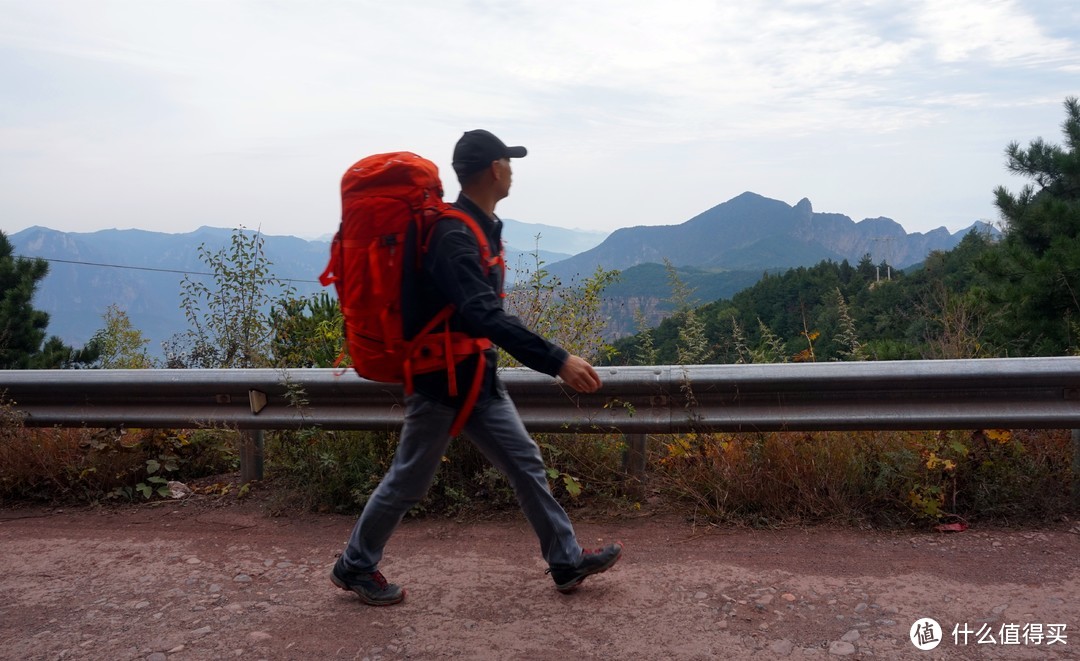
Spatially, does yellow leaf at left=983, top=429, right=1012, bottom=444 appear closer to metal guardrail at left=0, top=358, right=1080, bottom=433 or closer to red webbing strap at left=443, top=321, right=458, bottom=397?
metal guardrail at left=0, top=358, right=1080, bottom=433

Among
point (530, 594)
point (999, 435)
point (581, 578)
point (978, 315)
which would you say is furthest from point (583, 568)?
point (978, 315)

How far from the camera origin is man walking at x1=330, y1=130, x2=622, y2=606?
9.89ft

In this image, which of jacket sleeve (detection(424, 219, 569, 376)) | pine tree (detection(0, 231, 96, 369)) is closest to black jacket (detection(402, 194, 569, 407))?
jacket sleeve (detection(424, 219, 569, 376))

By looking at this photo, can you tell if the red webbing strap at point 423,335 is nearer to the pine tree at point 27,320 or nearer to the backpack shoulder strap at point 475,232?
the backpack shoulder strap at point 475,232

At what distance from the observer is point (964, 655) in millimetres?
2984

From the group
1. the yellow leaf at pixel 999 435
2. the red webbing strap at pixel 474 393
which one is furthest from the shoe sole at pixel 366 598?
the yellow leaf at pixel 999 435

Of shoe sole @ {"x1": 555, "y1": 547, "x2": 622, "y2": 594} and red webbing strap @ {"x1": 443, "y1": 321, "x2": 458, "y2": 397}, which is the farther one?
shoe sole @ {"x1": 555, "y1": 547, "x2": 622, "y2": 594}

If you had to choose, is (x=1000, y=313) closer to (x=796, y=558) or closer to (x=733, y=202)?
(x=796, y=558)

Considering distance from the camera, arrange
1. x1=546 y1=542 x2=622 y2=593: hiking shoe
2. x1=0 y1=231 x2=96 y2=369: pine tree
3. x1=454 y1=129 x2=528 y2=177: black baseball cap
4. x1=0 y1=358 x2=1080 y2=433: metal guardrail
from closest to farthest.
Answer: x1=454 y1=129 x2=528 y2=177: black baseball cap, x1=546 y1=542 x2=622 y2=593: hiking shoe, x1=0 y1=358 x2=1080 y2=433: metal guardrail, x1=0 y1=231 x2=96 y2=369: pine tree

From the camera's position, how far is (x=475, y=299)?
2998mm

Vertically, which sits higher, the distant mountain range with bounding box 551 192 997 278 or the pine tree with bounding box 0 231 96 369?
the distant mountain range with bounding box 551 192 997 278

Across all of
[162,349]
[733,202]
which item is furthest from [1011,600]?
[733,202]

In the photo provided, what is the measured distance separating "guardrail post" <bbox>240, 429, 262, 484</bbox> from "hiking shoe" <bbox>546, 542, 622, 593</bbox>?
6.97ft

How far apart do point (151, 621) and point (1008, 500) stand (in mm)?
3709
